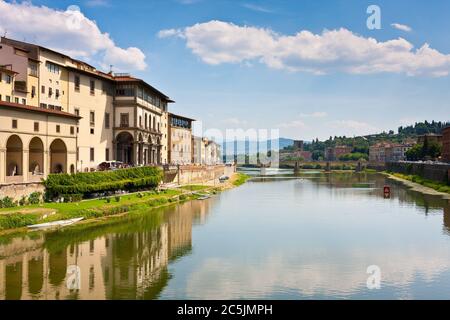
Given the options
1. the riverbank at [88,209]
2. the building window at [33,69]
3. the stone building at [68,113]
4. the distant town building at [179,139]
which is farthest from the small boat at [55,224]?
the distant town building at [179,139]

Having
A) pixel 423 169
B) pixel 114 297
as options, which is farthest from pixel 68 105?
pixel 423 169

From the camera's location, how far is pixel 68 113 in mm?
51969

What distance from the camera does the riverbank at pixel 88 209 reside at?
3758 centimetres

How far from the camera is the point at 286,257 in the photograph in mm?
32062

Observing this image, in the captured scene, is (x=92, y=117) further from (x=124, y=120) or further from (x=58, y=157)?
(x=58, y=157)

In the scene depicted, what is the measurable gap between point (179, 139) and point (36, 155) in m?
52.1

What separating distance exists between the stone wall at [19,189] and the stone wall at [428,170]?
7137 cm

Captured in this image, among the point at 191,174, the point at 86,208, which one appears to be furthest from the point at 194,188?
the point at 86,208

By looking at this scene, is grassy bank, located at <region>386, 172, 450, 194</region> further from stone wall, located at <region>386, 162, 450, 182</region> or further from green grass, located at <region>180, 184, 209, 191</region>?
green grass, located at <region>180, 184, 209, 191</region>

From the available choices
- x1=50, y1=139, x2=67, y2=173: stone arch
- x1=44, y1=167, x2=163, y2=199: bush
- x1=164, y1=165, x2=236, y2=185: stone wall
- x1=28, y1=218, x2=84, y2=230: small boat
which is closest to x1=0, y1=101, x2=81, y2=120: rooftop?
x1=50, y1=139, x2=67, y2=173: stone arch

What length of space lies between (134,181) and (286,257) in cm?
3172

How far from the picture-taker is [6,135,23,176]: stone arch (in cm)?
4506

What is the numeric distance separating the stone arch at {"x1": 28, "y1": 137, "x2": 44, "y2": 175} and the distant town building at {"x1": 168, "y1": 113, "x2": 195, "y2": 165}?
4595 centimetres

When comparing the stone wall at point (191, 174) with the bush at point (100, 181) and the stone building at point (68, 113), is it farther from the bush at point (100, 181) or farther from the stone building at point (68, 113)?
the bush at point (100, 181)
